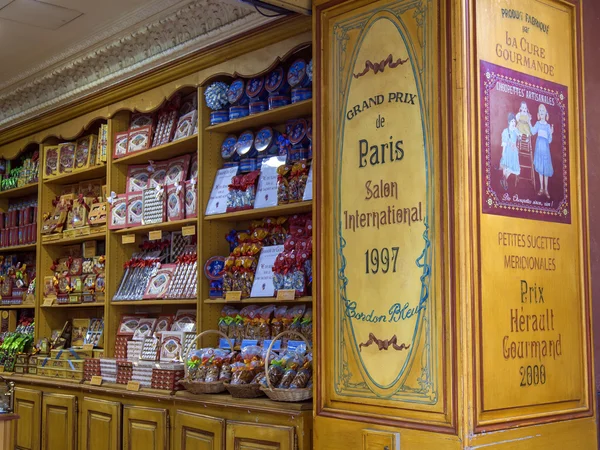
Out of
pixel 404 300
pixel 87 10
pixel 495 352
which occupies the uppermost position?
pixel 87 10

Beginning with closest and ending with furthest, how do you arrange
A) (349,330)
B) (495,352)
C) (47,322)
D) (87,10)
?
(495,352) → (349,330) → (87,10) → (47,322)

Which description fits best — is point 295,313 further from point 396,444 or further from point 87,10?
point 87,10

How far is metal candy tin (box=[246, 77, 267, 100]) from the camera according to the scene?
432 cm

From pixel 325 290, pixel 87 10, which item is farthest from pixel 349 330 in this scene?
pixel 87 10

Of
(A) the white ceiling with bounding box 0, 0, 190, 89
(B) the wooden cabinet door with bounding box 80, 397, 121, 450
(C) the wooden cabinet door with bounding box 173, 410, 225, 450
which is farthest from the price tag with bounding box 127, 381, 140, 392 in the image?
(A) the white ceiling with bounding box 0, 0, 190, 89

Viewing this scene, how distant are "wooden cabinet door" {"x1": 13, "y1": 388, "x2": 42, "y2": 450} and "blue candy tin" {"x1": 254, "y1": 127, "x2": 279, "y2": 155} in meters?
2.24

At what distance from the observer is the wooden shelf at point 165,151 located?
15.7 ft

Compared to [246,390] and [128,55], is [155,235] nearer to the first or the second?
[128,55]

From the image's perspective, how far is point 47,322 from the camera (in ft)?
19.6

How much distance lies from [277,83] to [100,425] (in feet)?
7.17

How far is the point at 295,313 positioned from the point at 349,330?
1.07m

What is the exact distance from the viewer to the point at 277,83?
4.24m

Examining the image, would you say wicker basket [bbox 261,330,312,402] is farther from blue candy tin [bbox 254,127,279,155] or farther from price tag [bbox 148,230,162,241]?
price tag [bbox 148,230,162,241]

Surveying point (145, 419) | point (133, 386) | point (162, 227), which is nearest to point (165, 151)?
point (162, 227)
